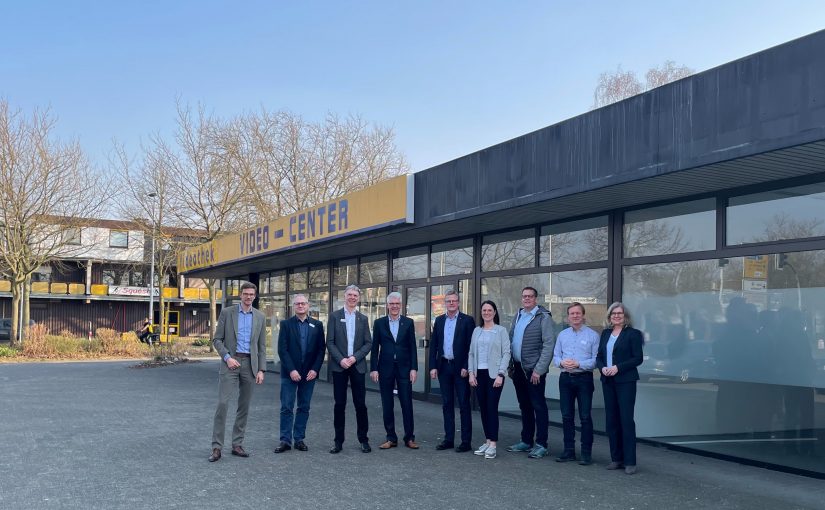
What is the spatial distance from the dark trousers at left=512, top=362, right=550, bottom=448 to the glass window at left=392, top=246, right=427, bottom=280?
5119 mm

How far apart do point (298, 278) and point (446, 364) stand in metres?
10.7

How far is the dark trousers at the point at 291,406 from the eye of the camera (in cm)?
826

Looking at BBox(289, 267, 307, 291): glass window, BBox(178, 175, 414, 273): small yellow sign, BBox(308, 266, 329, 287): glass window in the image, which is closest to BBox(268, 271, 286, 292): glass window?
BBox(289, 267, 307, 291): glass window

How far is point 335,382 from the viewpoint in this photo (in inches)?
324

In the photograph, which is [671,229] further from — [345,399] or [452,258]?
[452,258]

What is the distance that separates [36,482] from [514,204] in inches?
225

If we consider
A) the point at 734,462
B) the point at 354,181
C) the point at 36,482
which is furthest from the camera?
the point at 354,181

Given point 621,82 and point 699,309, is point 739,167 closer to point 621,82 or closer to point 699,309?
point 699,309

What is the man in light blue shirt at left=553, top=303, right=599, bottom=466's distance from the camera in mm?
7785

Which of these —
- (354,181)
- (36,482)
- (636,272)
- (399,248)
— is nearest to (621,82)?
(354,181)

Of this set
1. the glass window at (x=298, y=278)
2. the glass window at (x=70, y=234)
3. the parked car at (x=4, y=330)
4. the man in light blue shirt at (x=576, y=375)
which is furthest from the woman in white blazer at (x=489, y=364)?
the parked car at (x=4, y=330)

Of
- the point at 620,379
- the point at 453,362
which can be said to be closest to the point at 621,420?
the point at 620,379

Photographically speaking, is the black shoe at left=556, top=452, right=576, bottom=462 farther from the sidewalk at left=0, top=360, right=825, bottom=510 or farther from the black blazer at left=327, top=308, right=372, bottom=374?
the black blazer at left=327, top=308, right=372, bottom=374

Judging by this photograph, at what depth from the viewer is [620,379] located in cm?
743
